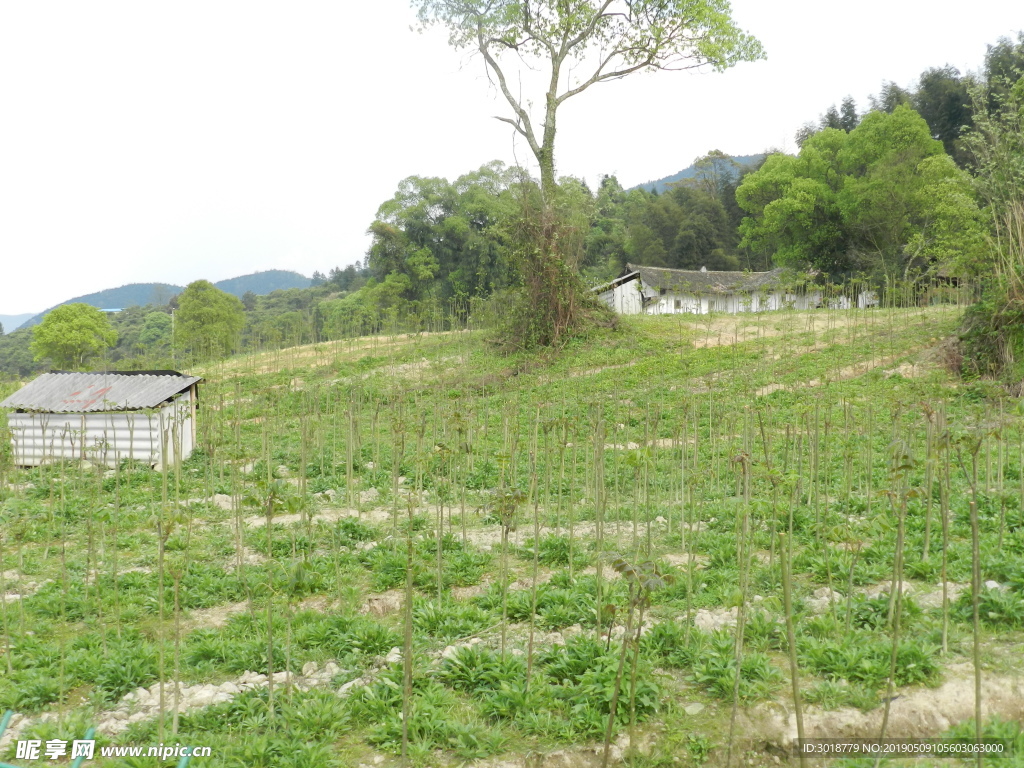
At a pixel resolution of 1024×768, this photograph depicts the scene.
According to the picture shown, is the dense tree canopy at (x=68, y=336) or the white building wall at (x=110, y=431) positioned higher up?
the dense tree canopy at (x=68, y=336)

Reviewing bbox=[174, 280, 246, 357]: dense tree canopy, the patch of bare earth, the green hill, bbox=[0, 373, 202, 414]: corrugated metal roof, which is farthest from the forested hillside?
the green hill

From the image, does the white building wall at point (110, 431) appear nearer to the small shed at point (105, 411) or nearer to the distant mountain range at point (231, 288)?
the small shed at point (105, 411)

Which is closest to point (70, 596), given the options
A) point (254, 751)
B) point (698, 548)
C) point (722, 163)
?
point (254, 751)

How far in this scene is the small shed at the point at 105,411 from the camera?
34.3ft

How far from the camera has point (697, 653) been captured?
4199mm

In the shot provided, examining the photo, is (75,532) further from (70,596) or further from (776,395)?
(776,395)

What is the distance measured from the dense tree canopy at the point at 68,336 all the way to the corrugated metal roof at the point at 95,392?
2686 cm

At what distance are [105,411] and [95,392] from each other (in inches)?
36.2

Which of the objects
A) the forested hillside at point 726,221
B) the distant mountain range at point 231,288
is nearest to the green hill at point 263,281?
the distant mountain range at point 231,288

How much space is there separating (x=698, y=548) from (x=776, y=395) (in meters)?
7.37

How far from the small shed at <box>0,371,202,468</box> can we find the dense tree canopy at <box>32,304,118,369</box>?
27.0 meters

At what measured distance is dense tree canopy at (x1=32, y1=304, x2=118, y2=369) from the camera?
1391 inches

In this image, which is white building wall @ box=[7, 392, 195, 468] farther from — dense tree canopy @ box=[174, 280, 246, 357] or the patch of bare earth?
dense tree canopy @ box=[174, 280, 246, 357]

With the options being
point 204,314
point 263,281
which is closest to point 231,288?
point 263,281
